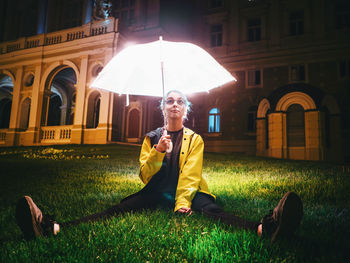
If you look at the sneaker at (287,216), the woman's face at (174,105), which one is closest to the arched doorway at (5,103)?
the woman's face at (174,105)

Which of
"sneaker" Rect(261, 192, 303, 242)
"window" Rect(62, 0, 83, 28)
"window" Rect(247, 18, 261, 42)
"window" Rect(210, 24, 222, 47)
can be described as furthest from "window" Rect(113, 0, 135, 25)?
"sneaker" Rect(261, 192, 303, 242)

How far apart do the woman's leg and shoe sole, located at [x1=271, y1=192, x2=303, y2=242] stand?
0.33 m

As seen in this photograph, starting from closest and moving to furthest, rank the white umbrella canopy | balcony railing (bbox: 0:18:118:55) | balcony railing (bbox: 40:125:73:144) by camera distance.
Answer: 1. the white umbrella canopy
2. balcony railing (bbox: 0:18:118:55)
3. balcony railing (bbox: 40:125:73:144)

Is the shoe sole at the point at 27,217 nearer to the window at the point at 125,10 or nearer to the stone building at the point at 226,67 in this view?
the stone building at the point at 226,67

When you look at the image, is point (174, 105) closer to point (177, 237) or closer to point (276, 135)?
point (177, 237)

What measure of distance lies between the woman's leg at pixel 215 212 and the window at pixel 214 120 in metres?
18.3

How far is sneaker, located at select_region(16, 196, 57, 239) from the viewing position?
214cm

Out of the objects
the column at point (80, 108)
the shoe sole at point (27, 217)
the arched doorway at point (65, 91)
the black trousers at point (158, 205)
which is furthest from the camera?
the arched doorway at point (65, 91)

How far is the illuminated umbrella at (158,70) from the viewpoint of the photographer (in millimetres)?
3885

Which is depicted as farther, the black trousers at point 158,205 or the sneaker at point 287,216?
the black trousers at point 158,205

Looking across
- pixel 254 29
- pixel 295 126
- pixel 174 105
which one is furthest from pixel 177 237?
pixel 254 29

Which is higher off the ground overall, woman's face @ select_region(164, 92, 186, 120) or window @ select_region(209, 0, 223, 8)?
window @ select_region(209, 0, 223, 8)

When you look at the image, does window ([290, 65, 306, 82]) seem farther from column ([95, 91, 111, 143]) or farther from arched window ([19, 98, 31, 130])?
arched window ([19, 98, 31, 130])

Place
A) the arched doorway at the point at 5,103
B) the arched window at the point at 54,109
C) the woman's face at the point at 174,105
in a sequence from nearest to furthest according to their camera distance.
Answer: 1. the woman's face at the point at 174,105
2. the arched doorway at the point at 5,103
3. the arched window at the point at 54,109
